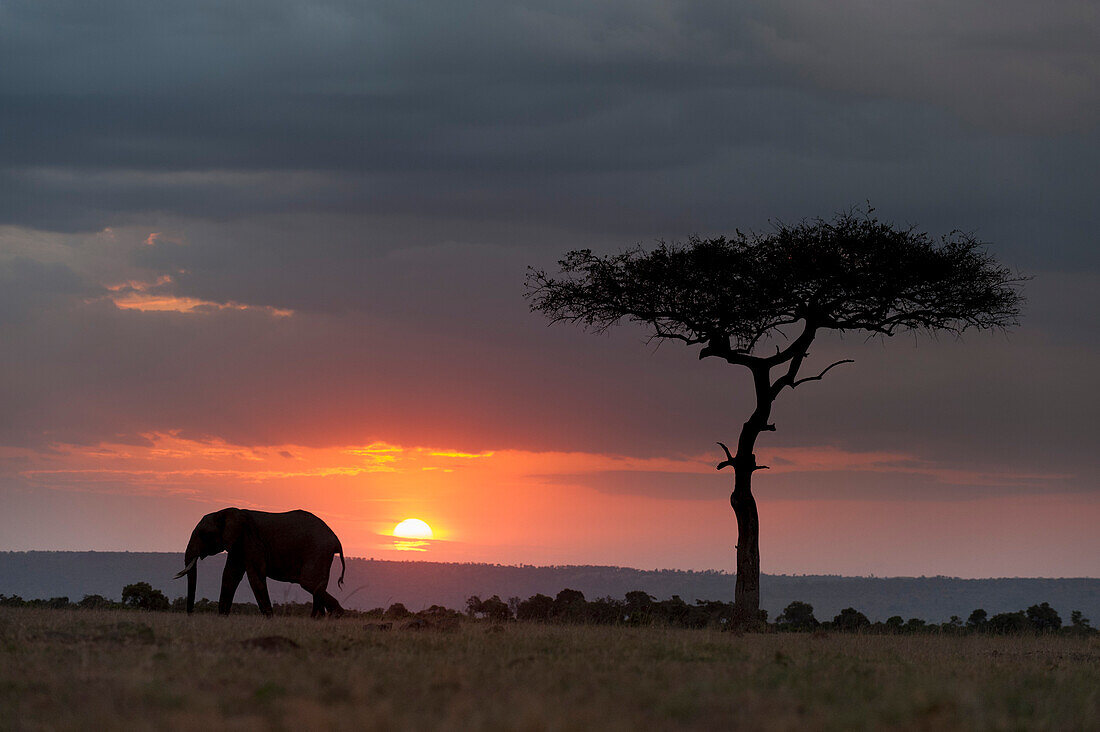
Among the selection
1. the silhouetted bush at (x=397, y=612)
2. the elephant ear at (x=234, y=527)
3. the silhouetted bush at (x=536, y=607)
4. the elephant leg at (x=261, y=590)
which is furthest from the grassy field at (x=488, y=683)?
the silhouetted bush at (x=536, y=607)

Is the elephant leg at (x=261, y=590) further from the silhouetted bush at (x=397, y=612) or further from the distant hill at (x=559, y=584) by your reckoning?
the distant hill at (x=559, y=584)

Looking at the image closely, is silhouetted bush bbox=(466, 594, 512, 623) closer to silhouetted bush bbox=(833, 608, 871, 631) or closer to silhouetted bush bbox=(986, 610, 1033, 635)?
silhouetted bush bbox=(833, 608, 871, 631)

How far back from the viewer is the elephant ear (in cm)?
2505

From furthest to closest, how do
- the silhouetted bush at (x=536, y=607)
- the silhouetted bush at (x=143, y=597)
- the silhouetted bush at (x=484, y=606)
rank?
1. the silhouetted bush at (x=536, y=607)
2. the silhouetted bush at (x=484, y=606)
3. the silhouetted bush at (x=143, y=597)

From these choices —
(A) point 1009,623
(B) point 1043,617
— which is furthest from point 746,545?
(B) point 1043,617

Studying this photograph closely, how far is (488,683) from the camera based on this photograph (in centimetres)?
1184

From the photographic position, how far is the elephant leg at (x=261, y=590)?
2464cm

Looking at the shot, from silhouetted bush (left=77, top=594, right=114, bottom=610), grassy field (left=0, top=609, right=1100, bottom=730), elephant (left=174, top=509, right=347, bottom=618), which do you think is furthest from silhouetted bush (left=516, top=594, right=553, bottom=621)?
grassy field (left=0, top=609, right=1100, bottom=730)

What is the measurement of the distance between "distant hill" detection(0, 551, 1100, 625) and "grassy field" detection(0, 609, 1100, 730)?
85.6 m

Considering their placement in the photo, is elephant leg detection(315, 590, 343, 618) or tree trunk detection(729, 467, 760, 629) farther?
tree trunk detection(729, 467, 760, 629)

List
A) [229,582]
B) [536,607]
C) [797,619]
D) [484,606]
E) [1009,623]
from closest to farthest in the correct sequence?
[229,582] < [484,606] < [536,607] < [1009,623] < [797,619]

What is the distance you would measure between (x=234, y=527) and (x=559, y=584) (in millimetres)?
92445

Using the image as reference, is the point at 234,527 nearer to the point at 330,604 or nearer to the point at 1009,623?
the point at 330,604

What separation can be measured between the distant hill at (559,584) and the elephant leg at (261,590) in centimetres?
7737
